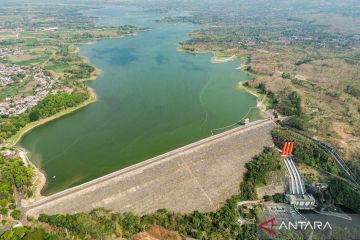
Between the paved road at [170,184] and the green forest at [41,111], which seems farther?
the green forest at [41,111]

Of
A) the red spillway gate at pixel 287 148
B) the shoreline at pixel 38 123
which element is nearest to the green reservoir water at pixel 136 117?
the shoreline at pixel 38 123

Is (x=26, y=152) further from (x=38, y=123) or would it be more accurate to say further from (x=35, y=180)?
(x=38, y=123)

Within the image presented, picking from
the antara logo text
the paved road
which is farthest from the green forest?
the antara logo text

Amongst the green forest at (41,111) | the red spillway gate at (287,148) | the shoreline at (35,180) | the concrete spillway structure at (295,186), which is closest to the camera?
the shoreline at (35,180)

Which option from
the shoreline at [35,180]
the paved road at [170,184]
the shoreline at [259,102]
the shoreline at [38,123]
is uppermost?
the paved road at [170,184]

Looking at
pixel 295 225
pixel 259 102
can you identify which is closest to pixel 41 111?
pixel 259 102

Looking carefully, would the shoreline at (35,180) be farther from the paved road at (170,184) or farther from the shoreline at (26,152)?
the paved road at (170,184)
